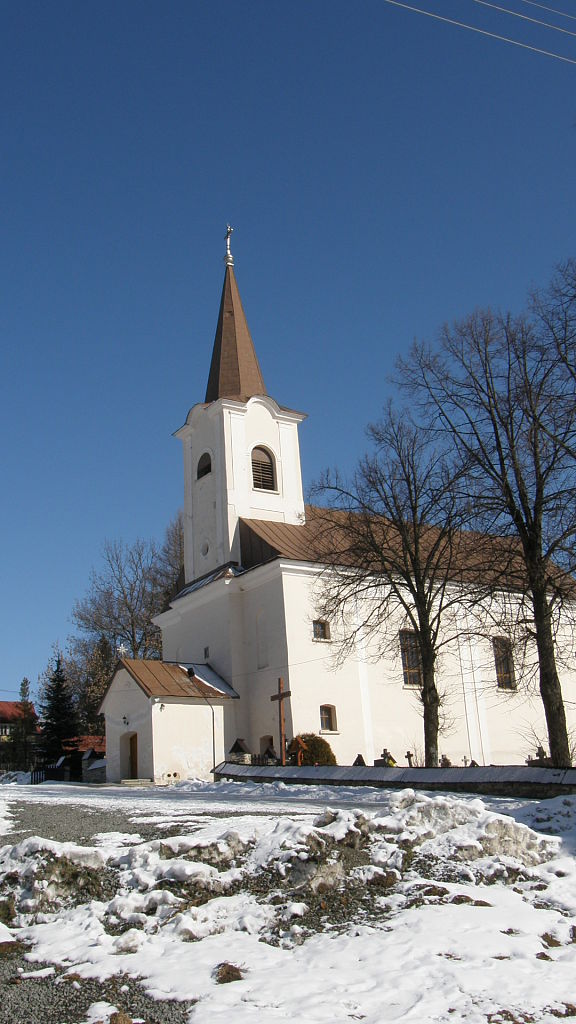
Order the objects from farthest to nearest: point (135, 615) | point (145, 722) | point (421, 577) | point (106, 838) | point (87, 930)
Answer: point (135, 615), point (145, 722), point (421, 577), point (106, 838), point (87, 930)

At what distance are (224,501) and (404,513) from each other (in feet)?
44.8

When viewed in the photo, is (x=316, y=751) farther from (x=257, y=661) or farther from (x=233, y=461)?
(x=233, y=461)

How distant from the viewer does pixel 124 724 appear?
31.8 meters

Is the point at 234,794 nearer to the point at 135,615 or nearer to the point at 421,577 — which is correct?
the point at 421,577

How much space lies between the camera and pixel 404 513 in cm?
2372

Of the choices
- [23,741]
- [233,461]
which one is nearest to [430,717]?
[233,461]

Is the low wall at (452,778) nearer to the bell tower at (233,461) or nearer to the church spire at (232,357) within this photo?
the bell tower at (233,461)

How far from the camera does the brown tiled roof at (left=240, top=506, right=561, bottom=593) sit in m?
18.7

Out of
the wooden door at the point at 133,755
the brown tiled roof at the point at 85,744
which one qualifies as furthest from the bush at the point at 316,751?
the brown tiled roof at the point at 85,744

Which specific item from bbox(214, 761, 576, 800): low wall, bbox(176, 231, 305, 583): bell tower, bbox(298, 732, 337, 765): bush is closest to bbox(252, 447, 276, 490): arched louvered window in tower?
bbox(176, 231, 305, 583): bell tower

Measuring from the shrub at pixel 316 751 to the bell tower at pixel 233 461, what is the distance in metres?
9.25

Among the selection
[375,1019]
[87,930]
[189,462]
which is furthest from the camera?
[189,462]

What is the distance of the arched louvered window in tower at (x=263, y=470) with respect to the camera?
37.4 m

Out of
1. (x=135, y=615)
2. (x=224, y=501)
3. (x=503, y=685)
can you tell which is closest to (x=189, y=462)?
(x=224, y=501)
